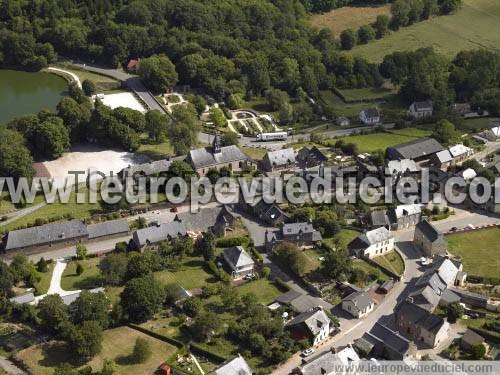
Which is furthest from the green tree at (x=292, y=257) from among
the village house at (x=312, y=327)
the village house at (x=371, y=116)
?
the village house at (x=371, y=116)

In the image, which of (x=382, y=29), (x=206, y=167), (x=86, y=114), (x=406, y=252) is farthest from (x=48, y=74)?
(x=406, y=252)

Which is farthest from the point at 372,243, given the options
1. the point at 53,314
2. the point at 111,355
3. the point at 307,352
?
the point at 53,314

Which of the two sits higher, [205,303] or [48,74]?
[48,74]

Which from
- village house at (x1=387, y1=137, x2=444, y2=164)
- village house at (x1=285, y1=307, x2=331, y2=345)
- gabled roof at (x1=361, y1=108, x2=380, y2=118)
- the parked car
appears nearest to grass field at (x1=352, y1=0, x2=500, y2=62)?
gabled roof at (x1=361, y1=108, x2=380, y2=118)

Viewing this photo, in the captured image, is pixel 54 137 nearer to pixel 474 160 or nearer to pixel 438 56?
pixel 474 160

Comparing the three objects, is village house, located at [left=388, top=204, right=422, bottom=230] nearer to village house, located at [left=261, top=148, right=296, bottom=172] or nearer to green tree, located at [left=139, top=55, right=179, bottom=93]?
village house, located at [left=261, top=148, right=296, bottom=172]

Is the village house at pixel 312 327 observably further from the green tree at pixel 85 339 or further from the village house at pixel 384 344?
the green tree at pixel 85 339

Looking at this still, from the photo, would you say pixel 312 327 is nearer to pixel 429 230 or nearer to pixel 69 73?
pixel 429 230
